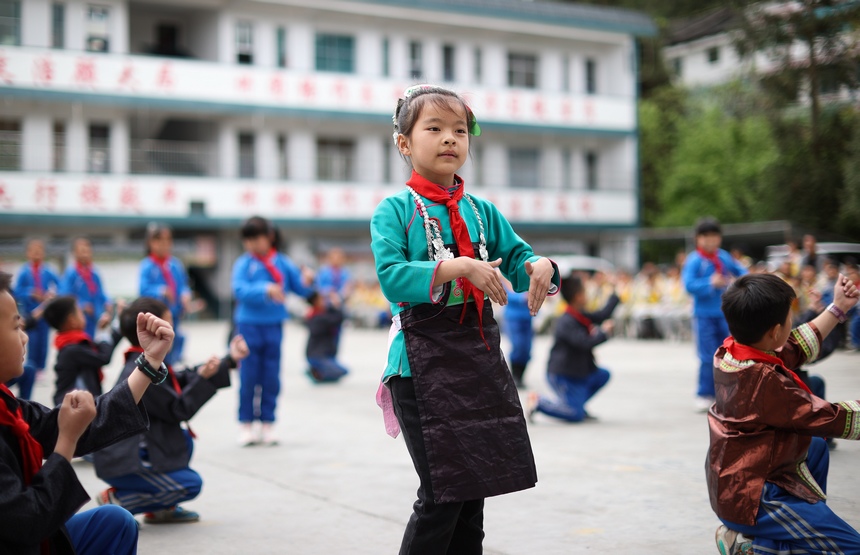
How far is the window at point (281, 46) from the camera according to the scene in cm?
2736

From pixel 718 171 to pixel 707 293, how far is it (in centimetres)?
2397

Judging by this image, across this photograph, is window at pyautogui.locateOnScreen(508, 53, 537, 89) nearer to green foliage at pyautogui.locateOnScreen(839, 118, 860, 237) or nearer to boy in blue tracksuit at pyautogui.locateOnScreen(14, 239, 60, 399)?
boy in blue tracksuit at pyautogui.locateOnScreen(14, 239, 60, 399)

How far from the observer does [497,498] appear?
16.3ft

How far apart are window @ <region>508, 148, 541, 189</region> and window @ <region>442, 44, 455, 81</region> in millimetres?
3284

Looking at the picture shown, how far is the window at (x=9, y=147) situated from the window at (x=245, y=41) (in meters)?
6.47

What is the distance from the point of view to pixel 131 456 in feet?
14.6

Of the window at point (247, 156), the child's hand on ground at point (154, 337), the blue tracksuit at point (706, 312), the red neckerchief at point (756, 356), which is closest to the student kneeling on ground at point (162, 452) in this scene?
the child's hand on ground at point (154, 337)

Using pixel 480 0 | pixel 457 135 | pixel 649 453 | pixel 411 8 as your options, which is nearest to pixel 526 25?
pixel 480 0

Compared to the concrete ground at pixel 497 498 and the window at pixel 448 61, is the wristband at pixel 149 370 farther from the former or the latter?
the window at pixel 448 61

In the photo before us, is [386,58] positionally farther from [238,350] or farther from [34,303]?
[238,350]

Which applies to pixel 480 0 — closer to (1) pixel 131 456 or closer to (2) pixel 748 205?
(2) pixel 748 205

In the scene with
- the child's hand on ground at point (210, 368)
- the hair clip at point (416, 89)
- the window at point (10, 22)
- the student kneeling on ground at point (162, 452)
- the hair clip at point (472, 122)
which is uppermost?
the window at point (10, 22)

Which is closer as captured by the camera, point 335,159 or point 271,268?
point 271,268

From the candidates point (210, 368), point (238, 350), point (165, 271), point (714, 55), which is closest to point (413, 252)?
point (238, 350)
